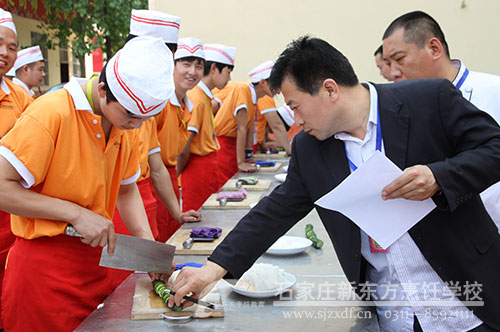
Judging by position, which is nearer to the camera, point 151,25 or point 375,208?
point 375,208

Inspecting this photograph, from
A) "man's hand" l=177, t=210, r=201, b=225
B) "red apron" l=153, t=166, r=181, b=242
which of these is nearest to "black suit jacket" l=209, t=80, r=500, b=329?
"man's hand" l=177, t=210, r=201, b=225

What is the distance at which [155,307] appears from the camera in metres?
1.54

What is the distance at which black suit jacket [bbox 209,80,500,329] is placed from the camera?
135 centimetres

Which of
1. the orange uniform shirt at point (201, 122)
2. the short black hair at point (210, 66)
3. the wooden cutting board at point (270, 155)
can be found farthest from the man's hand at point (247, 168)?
the wooden cutting board at point (270, 155)

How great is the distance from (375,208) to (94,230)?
37.7 inches

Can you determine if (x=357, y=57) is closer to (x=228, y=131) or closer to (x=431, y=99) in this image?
(x=228, y=131)

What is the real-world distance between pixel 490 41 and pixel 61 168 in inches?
267

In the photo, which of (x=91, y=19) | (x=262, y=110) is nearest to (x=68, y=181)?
(x=262, y=110)

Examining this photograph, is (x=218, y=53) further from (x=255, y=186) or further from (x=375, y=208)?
(x=375, y=208)

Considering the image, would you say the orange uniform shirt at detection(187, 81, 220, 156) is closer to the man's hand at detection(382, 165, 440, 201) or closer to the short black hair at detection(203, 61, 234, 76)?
the short black hair at detection(203, 61, 234, 76)

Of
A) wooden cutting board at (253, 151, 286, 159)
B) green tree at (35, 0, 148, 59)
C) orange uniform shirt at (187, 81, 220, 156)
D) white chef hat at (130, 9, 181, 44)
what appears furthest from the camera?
green tree at (35, 0, 148, 59)

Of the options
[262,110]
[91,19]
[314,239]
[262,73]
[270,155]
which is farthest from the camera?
[91,19]

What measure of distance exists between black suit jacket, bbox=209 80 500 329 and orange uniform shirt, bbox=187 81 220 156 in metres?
2.53

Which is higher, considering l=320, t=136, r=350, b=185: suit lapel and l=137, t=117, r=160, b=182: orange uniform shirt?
l=320, t=136, r=350, b=185: suit lapel
